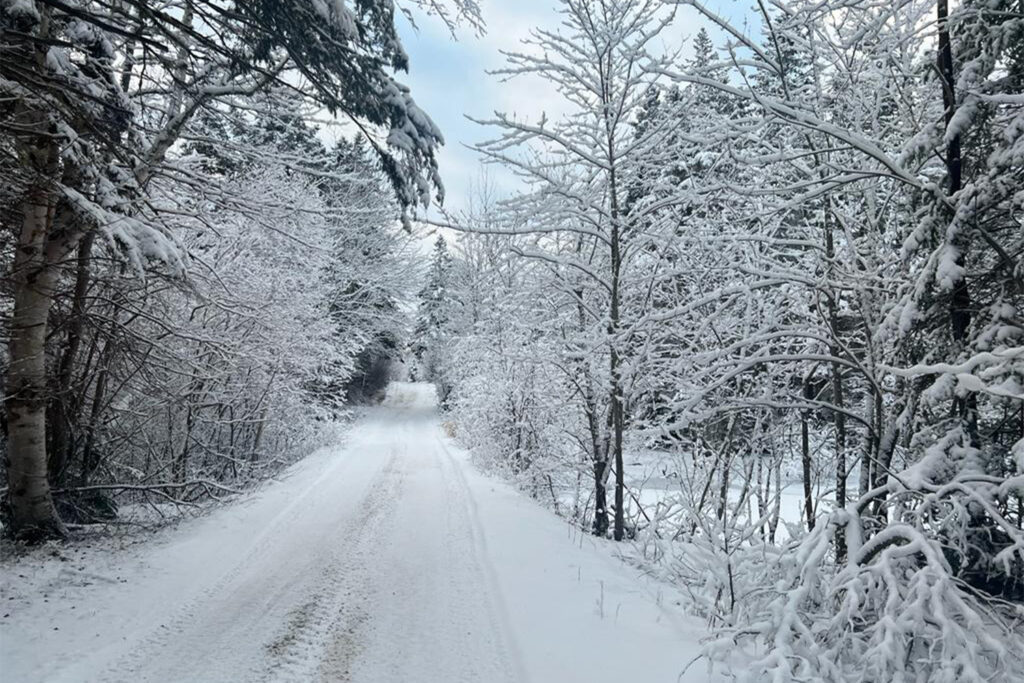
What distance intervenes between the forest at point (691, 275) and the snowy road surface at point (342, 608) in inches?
34.8

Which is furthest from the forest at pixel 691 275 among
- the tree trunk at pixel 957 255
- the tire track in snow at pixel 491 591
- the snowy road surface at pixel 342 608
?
the tire track in snow at pixel 491 591

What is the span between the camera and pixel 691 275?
8672mm

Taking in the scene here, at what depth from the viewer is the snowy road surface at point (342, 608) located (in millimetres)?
4586

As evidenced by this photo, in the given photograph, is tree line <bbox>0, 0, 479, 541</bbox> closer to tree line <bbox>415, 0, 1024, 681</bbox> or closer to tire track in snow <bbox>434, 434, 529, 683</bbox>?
tree line <bbox>415, 0, 1024, 681</bbox>

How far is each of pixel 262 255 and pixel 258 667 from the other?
1252 cm

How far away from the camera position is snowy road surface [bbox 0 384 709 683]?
4.59 metres

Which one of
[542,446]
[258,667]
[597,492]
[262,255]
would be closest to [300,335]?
[262,255]

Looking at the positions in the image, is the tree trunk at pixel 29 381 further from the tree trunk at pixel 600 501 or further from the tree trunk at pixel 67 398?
the tree trunk at pixel 600 501

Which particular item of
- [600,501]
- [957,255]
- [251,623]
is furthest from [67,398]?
[957,255]

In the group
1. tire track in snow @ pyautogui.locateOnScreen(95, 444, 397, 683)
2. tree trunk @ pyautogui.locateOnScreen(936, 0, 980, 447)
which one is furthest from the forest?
tire track in snow @ pyautogui.locateOnScreen(95, 444, 397, 683)

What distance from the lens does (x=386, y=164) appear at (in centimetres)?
523

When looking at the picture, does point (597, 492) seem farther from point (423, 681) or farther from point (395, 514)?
point (423, 681)

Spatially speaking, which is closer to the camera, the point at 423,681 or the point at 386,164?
the point at 423,681

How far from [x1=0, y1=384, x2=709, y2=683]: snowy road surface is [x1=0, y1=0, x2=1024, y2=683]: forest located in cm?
88
